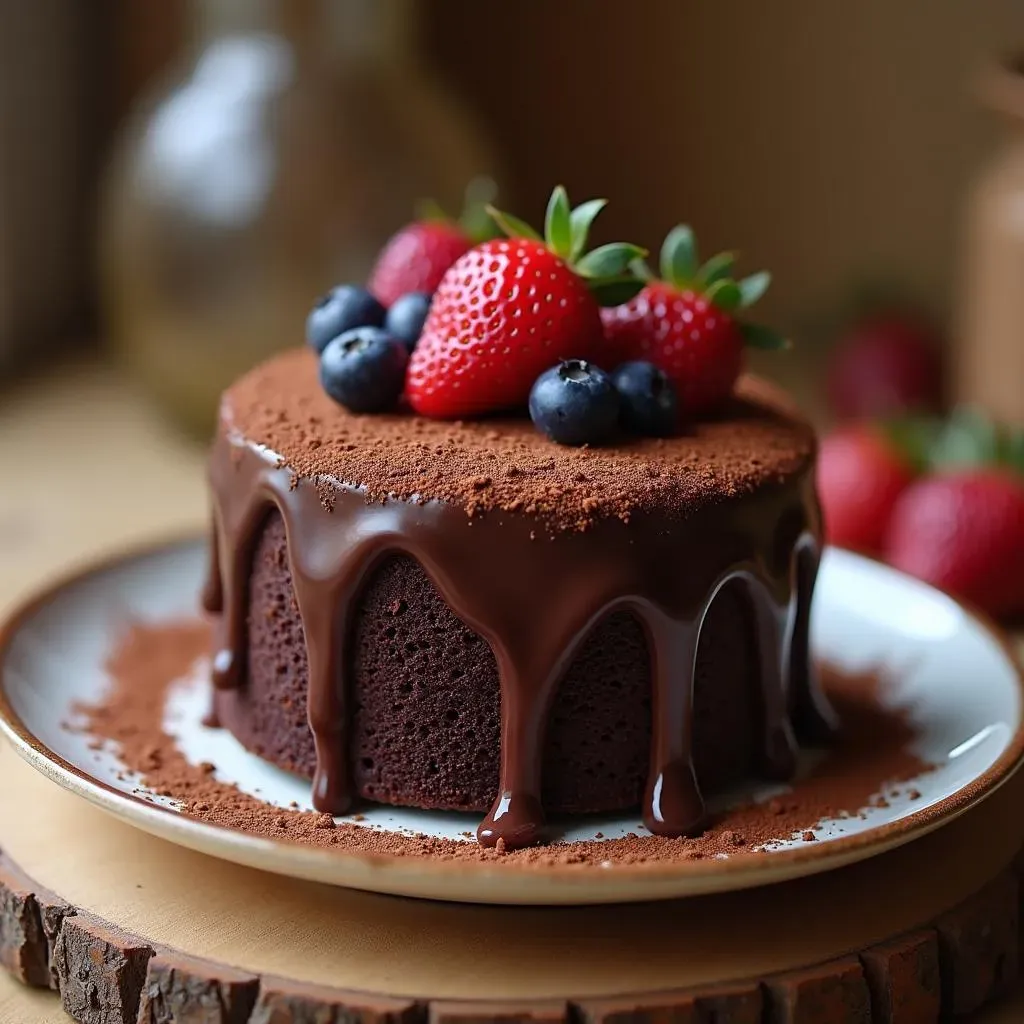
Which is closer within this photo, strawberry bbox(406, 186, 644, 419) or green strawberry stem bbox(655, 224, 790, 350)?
strawberry bbox(406, 186, 644, 419)

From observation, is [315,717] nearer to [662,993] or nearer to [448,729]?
[448,729]

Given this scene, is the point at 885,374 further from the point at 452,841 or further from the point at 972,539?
the point at 452,841

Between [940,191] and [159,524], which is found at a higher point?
[940,191]

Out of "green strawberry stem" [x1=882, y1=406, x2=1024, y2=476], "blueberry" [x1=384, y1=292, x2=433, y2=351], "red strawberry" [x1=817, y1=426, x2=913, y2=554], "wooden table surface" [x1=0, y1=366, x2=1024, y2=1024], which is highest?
"blueberry" [x1=384, y1=292, x2=433, y2=351]

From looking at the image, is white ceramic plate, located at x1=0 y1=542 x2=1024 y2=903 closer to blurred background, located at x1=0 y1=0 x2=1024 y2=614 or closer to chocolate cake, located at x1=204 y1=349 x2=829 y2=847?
chocolate cake, located at x1=204 y1=349 x2=829 y2=847

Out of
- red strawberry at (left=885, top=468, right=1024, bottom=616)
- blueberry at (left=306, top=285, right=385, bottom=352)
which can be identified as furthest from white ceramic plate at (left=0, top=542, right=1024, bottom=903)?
blueberry at (left=306, top=285, right=385, bottom=352)

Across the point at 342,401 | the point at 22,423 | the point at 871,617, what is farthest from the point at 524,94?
the point at 342,401
